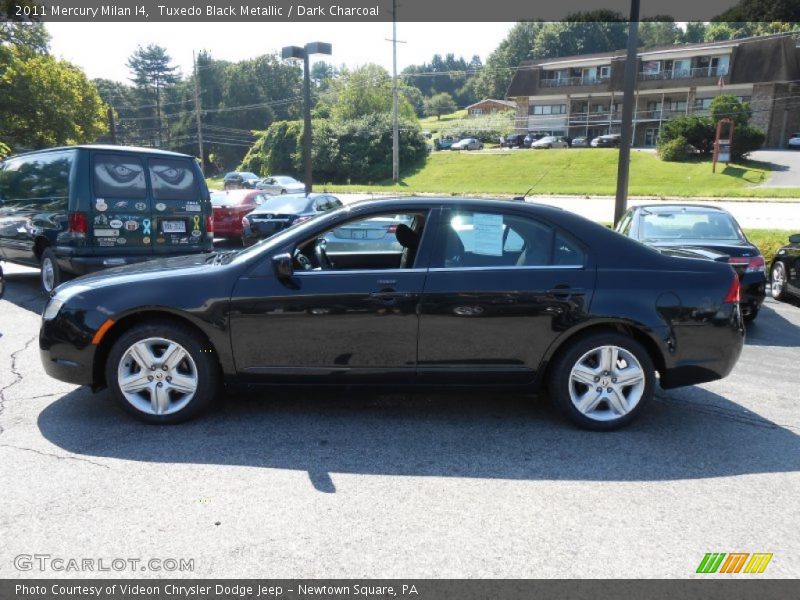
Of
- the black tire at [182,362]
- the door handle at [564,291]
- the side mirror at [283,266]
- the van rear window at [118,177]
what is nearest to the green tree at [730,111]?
the van rear window at [118,177]

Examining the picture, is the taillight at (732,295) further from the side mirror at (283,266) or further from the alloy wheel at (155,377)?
the alloy wheel at (155,377)

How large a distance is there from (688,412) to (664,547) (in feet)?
6.76

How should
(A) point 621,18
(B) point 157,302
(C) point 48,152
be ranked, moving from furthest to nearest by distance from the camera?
(A) point 621,18
(C) point 48,152
(B) point 157,302

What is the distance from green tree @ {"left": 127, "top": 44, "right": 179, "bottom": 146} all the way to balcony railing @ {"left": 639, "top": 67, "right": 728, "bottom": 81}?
7266 cm

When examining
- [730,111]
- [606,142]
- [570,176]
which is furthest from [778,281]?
[606,142]

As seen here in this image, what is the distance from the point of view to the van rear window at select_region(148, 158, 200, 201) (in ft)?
28.1

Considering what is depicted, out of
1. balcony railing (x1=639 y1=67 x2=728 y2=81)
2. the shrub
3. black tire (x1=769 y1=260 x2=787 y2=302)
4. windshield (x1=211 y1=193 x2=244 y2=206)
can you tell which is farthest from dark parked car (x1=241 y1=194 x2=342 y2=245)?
balcony railing (x1=639 y1=67 x2=728 y2=81)

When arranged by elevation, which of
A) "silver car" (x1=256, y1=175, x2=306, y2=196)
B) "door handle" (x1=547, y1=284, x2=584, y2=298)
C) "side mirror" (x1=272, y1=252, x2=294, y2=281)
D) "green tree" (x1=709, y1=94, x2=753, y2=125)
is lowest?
"silver car" (x1=256, y1=175, x2=306, y2=196)

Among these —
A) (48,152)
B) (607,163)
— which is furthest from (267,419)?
(607,163)

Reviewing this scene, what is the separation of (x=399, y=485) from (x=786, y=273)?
25.8 feet

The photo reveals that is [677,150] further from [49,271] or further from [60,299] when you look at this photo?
[60,299]

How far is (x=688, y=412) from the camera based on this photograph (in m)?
4.77

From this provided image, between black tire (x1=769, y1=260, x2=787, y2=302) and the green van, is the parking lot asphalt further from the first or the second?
black tire (x1=769, y1=260, x2=787, y2=302)

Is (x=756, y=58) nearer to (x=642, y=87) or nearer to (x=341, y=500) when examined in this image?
(x=642, y=87)
